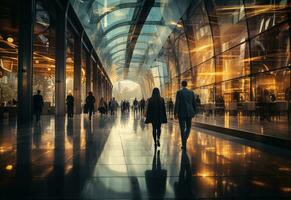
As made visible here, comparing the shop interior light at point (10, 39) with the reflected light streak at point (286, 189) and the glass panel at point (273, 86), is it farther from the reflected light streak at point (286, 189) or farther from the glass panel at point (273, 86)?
the reflected light streak at point (286, 189)

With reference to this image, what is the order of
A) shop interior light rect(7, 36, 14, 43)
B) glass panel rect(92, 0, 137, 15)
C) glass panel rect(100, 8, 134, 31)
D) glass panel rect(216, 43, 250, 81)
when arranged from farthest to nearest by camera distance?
glass panel rect(100, 8, 134, 31) < shop interior light rect(7, 36, 14, 43) < glass panel rect(92, 0, 137, 15) < glass panel rect(216, 43, 250, 81)

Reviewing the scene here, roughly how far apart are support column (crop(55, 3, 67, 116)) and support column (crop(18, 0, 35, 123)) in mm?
5701

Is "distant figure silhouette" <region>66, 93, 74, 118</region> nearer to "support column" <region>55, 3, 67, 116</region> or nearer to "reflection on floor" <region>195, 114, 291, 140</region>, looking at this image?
"support column" <region>55, 3, 67, 116</region>

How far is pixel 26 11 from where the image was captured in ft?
50.8

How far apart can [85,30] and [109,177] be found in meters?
23.9

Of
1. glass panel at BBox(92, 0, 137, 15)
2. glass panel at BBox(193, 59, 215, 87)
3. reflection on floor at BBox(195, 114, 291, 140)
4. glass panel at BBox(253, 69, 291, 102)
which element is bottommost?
reflection on floor at BBox(195, 114, 291, 140)

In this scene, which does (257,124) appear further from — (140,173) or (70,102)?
(70,102)

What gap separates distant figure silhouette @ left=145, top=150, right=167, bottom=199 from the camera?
13.8 feet

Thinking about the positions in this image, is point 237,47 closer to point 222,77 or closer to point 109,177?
point 222,77

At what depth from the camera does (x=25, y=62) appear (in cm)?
1530

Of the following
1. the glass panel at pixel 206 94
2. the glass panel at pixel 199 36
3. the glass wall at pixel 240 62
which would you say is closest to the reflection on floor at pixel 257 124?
the glass wall at pixel 240 62

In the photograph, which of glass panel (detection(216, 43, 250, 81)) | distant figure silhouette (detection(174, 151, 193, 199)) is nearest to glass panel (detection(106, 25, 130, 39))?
glass panel (detection(216, 43, 250, 81))

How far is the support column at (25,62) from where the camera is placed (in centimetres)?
1520

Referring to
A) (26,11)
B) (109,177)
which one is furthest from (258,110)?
(109,177)
